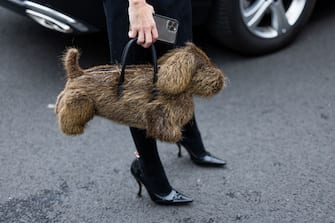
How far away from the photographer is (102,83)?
6.78 ft

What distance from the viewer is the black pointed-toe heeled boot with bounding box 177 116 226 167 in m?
2.74

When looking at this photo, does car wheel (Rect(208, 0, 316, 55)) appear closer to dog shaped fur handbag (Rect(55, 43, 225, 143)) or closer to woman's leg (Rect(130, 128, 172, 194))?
woman's leg (Rect(130, 128, 172, 194))

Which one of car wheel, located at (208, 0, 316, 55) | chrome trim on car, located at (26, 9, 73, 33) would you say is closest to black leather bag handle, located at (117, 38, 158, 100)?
chrome trim on car, located at (26, 9, 73, 33)

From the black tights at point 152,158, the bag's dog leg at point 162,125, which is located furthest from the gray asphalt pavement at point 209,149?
the bag's dog leg at point 162,125

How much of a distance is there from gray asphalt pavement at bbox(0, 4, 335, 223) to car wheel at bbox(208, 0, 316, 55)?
0.42 feet

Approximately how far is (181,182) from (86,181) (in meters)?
0.49

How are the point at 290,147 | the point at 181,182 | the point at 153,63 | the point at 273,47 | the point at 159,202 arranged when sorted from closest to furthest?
the point at 153,63 → the point at 159,202 → the point at 181,182 → the point at 290,147 → the point at 273,47

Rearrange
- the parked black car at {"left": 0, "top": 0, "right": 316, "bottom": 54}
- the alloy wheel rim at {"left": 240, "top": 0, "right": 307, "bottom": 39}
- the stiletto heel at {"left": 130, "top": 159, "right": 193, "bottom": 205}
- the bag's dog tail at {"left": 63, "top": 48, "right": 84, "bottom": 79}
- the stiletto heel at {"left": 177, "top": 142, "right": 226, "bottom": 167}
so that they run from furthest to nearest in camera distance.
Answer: the alloy wheel rim at {"left": 240, "top": 0, "right": 307, "bottom": 39}, the parked black car at {"left": 0, "top": 0, "right": 316, "bottom": 54}, the stiletto heel at {"left": 177, "top": 142, "right": 226, "bottom": 167}, the stiletto heel at {"left": 130, "top": 159, "right": 193, "bottom": 205}, the bag's dog tail at {"left": 63, "top": 48, "right": 84, "bottom": 79}

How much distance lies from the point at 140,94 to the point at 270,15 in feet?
7.17

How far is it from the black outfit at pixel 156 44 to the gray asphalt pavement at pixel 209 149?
8.3 inches

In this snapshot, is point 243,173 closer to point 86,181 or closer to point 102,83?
point 86,181

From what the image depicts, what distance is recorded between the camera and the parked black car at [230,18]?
314 centimetres

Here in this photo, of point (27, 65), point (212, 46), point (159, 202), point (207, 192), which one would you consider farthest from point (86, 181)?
point (212, 46)

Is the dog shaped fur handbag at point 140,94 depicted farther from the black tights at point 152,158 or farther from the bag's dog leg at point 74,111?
the black tights at point 152,158
